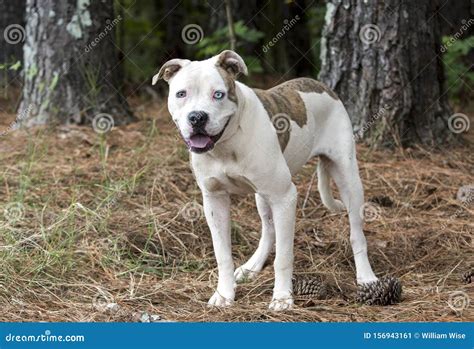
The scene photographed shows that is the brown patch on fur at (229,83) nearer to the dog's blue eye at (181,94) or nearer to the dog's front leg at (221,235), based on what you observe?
the dog's blue eye at (181,94)

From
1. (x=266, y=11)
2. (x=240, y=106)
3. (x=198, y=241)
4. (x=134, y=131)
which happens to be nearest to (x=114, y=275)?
(x=198, y=241)

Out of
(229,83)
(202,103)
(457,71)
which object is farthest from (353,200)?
(457,71)

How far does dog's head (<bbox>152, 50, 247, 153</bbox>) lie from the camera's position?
13.4ft

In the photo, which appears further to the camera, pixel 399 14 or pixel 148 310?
pixel 399 14

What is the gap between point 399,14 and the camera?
278 inches

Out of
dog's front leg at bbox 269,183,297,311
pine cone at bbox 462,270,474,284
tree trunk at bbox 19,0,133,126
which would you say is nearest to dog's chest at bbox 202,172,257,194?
dog's front leg at bbox 269,183,297,311

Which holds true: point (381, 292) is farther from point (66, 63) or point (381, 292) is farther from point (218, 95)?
point (66, 63)

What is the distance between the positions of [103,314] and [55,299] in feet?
1.43

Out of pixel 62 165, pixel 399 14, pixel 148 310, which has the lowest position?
pixel 148 310

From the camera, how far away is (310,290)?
4.71 meters

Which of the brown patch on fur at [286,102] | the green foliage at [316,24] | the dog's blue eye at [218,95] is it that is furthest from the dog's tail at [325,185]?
the green foliage at [316,24]

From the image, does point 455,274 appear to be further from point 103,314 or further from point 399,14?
point 399,14

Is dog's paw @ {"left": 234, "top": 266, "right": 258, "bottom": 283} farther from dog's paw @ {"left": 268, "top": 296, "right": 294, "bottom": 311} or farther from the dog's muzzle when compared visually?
the dog's muzzle

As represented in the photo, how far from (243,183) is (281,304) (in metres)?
0.68
